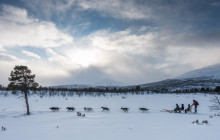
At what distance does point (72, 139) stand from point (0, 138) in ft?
17.3

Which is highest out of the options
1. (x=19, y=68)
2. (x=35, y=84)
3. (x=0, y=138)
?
(x=19, y=68)

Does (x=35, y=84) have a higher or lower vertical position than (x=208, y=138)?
higher

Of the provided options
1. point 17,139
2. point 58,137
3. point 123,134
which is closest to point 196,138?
point 123,134

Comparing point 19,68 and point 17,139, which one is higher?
point 19,68

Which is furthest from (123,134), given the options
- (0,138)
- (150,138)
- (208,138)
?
(0,138)

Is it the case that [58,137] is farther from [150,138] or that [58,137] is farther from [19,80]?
[19,80]

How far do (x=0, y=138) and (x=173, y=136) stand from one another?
11.6m

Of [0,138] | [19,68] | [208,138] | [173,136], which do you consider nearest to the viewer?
[208,138]

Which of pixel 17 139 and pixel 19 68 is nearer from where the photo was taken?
pixel 17 139

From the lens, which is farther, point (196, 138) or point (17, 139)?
point (17, 139)

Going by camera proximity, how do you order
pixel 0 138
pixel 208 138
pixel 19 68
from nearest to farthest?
pixel 208 138 → pixel 0 138 → pixel 19 68

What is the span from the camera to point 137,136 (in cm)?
1012

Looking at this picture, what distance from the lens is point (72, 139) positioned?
9758 mm

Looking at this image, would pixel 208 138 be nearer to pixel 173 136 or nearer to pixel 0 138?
pixel 173 136
